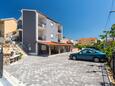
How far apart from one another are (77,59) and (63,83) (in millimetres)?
17908

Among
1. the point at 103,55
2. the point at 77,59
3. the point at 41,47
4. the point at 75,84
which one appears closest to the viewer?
the point at 75,84

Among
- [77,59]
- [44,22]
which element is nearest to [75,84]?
[77,59]

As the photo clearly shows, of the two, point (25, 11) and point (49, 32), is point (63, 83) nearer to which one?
point (25, 11)

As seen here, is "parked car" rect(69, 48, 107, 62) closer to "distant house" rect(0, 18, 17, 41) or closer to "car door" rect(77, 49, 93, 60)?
"car door" rect(77, 49, 93, 60)

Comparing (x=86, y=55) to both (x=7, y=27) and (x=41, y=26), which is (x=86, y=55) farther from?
(x=7, y=27)

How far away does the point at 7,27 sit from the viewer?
1973 inches

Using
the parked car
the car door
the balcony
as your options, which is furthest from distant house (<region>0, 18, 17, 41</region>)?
the car door

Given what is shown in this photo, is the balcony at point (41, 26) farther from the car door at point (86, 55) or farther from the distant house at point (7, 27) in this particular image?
the car door at point (86, 55)

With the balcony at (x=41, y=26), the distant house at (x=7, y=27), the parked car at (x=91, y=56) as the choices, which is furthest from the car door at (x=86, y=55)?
the distant house at (x=7, y=27)

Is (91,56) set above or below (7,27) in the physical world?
below

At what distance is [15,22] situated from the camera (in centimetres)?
5272

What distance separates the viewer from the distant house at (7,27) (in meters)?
48.1

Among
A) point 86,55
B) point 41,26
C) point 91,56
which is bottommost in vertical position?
point 91,56

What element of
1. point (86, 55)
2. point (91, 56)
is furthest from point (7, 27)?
point (91, 56)
